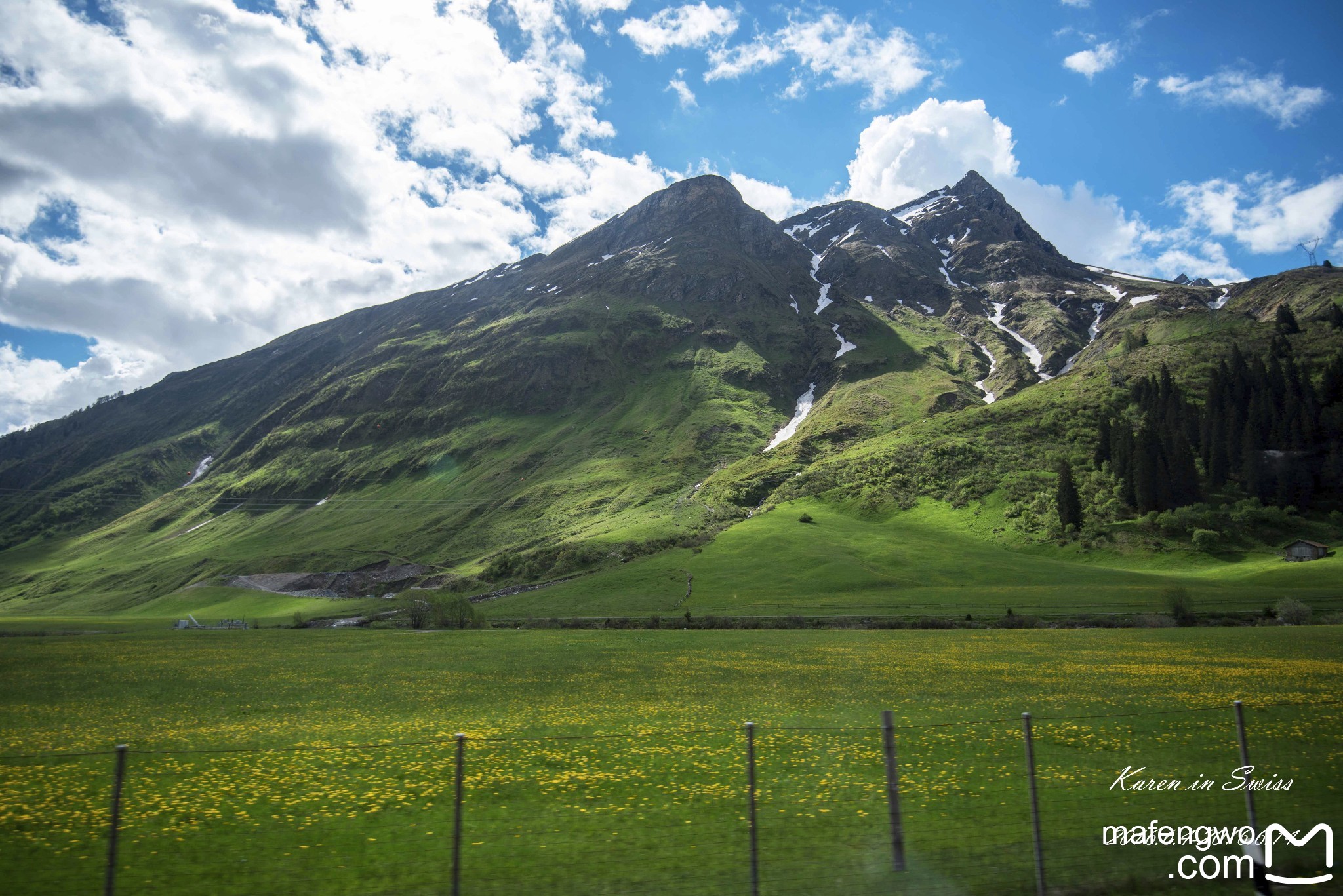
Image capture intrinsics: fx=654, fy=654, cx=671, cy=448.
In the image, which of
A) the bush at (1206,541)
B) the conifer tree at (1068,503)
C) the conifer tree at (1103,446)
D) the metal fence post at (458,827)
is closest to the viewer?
the metal fence post at (458,827)

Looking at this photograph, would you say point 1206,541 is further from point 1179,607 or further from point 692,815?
point 692,815

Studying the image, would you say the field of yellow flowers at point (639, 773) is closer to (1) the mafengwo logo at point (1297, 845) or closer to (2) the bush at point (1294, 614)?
(1) the mafengwo logo at point (1297, 845)

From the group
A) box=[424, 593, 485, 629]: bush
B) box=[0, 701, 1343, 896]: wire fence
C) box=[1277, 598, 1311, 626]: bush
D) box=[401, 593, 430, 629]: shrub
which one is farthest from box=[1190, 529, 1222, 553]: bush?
box=[401, 593, 430, 629]: shrub

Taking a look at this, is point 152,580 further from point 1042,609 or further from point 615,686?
point 1042,609

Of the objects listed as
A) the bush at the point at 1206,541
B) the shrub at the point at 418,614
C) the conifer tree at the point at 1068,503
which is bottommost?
the shrub at the point at 418,614

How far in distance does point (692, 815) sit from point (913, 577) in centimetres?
9274

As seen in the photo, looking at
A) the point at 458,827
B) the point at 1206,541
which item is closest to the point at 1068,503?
the point at 1206,541

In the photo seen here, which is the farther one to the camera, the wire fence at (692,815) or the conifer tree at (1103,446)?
the conifer tree at (1103,446)

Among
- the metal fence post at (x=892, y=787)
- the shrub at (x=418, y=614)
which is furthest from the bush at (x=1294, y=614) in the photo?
the shrub at (x=418, y=614)

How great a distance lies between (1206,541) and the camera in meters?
103
